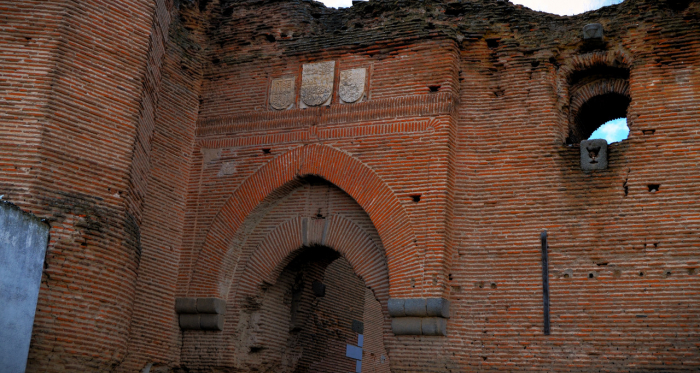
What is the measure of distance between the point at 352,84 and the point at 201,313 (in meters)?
3.76

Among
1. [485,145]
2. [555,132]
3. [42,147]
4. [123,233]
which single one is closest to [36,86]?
[42,147]

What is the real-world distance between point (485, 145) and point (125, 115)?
4486mm

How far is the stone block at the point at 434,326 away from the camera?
9.36m

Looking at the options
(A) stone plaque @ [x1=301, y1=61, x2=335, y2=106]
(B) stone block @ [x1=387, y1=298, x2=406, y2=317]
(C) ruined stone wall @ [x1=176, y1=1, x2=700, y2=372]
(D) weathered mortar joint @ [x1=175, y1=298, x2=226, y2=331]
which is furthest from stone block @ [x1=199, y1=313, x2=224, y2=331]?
(A) stone plaque @ [x1=301, y1=61, x2=335, y2=106]

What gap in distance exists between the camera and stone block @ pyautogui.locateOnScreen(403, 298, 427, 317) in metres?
9.42

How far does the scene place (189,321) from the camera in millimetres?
10914

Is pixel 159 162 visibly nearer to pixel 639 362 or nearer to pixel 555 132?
pixel 555 132

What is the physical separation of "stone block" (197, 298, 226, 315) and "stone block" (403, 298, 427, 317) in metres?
2.75

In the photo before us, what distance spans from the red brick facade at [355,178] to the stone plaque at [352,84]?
0.08 m

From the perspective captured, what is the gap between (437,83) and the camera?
1044 centimetres

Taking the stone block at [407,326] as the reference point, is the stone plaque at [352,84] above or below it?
above

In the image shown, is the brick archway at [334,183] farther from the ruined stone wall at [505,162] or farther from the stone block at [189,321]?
the stone block at [189,321]

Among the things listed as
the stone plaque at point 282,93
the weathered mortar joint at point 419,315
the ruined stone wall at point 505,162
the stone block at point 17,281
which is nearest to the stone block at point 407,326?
the weathered mortar joint at point 419,315

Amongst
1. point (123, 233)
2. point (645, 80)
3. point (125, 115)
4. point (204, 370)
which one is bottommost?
point (204, 370)
